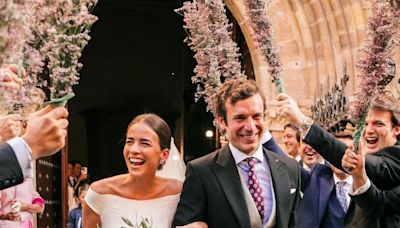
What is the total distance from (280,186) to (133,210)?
0.76 m

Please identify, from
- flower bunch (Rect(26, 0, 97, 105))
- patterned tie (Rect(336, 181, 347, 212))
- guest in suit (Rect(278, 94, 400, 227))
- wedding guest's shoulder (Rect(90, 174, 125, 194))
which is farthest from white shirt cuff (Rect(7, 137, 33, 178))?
patterned tie (Rect(336, 181, 347, 212))

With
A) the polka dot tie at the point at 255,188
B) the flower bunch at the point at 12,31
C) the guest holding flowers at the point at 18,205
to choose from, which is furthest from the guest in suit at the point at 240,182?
the guest holding flowers at the point at 18,205

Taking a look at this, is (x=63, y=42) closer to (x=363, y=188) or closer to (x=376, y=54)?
(x=376, y=54)

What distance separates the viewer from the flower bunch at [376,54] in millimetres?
3246

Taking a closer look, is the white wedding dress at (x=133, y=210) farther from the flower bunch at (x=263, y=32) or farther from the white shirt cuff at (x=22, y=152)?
the white shirt cuff at (x=22, y=152)

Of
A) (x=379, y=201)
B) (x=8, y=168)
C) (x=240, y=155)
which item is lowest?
(x=379, y=201)

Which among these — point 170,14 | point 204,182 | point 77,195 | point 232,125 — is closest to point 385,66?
point 232,125

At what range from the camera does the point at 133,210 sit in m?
3.62

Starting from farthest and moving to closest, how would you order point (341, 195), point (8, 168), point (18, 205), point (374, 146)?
1. point (18, 205)
2. point (341, 195)
3. point (374, 146)
4. point (8, 168)

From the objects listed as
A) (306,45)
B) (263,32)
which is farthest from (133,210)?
(306,45)

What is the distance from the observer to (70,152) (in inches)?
572

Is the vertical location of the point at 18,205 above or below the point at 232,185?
below

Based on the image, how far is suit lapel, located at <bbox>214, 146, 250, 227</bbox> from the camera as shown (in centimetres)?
314

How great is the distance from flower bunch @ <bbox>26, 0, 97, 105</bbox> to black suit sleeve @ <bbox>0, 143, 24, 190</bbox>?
0.91 ft
